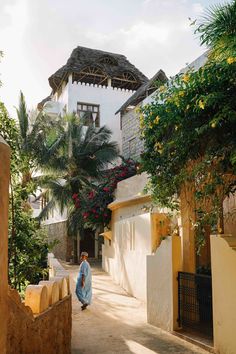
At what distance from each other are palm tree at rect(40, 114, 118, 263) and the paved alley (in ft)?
32.5

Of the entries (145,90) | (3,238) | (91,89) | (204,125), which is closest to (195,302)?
(204,125)

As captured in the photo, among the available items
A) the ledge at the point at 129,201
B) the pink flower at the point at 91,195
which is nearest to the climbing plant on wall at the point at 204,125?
the ledge at the point at 129,201

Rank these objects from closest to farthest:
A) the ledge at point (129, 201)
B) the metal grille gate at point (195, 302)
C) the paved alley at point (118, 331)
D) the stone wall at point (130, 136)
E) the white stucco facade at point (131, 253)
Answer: the paved alley at point (118, 331) < the metal grille gate at point (195, 302) < the white stucco facade at point (131, 253) < the ledge at point (129, 201) < the stone wall at point (130, 136)

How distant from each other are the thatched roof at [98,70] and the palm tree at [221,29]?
69.4 ft

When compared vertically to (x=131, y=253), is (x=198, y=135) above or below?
above

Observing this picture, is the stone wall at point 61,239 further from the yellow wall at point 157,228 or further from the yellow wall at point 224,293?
the yellow wall at point 224,293

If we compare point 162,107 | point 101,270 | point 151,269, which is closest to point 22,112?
point 101,270

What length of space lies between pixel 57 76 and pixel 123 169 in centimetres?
1150

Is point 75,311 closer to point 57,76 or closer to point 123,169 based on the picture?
point 123,169

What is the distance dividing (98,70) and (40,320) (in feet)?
82.1

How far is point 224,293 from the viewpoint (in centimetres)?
645

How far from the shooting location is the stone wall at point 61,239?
24.0 m

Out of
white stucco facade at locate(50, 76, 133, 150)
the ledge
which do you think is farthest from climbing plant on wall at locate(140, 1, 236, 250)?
white stucco facade at locate(50, 76, 133, 150)

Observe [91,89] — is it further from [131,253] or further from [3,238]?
[3,238]
